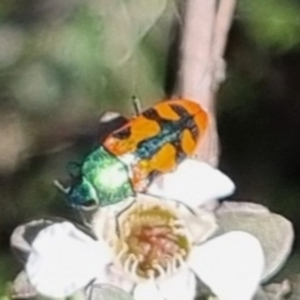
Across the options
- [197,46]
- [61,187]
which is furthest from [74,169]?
[197,46]

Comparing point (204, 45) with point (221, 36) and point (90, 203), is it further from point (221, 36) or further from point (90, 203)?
point (90, 203)

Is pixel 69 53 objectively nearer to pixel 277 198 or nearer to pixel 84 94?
pixel 84 94

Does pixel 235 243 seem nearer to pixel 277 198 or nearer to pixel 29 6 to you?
pixel 277 198

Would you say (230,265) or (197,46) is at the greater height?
(197,46)

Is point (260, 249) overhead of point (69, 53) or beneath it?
beneath

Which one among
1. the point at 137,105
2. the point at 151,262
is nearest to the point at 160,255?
the point at 151,262

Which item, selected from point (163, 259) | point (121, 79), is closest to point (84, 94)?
point (121, 79)

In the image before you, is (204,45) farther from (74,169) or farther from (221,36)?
(74,169)

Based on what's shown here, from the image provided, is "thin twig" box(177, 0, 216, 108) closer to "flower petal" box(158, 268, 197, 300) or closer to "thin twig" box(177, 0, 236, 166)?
"thin twig" box(177, 0, 236, 166)
